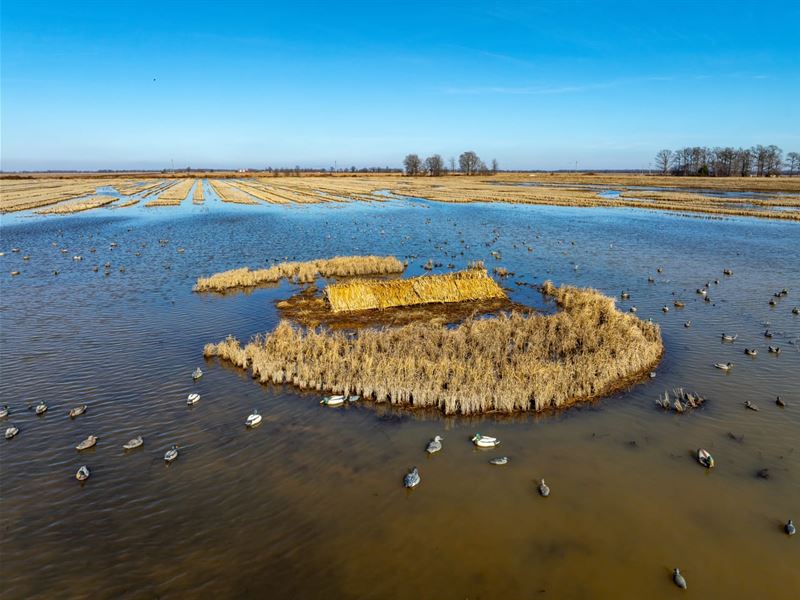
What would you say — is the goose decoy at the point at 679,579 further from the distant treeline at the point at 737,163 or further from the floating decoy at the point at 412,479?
the distant treeline at the point at 737,163

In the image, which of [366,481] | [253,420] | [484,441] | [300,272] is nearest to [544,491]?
[484,441]

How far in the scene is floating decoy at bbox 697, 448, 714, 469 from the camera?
35.3 ft

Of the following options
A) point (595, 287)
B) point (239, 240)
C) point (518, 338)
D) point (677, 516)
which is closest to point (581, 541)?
point (677, 516)

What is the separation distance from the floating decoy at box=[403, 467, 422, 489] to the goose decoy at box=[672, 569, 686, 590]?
5037 mm

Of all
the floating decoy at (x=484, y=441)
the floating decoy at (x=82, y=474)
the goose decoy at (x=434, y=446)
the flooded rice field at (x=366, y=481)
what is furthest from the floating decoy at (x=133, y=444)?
the floating decoy at (x=484, y=441)

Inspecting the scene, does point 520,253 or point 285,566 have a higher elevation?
point 520,253

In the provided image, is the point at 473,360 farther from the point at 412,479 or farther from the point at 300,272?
the point at 300,272

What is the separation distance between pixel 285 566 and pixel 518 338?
38.9ft

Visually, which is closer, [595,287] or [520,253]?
[595,287]

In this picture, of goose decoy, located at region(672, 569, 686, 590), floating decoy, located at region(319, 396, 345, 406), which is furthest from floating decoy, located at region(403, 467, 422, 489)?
goose decoy, located at region(672, 569, 686, 590)

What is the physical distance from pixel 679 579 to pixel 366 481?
6186 mm

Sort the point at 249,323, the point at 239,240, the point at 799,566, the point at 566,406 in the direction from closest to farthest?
the point at 799,566
the point at 566,406
the point at 249,323
the point at 239,240

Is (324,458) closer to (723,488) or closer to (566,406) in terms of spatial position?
(566,406)

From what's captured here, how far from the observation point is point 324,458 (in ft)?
36.7
